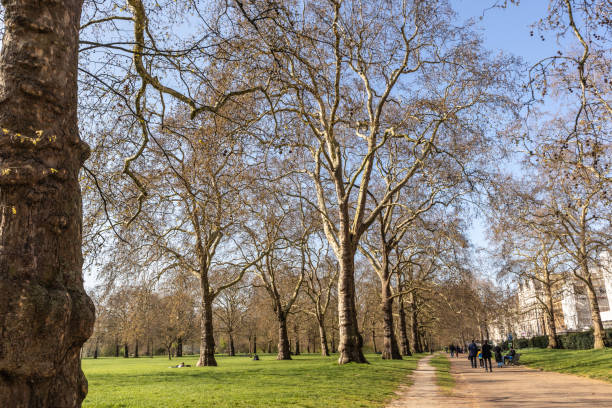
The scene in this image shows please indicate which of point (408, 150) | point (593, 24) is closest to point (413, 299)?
point (408, 150)

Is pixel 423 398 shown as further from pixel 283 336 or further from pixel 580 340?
pixel 580 340

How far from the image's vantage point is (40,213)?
362 cm

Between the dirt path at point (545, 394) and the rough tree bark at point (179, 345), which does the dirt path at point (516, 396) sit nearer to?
the dirt path at point (545, 394)

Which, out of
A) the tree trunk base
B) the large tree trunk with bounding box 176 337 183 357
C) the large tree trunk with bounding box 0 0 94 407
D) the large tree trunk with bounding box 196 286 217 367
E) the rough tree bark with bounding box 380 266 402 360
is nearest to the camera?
the large tree trunk with bounding box 0 0 94 407

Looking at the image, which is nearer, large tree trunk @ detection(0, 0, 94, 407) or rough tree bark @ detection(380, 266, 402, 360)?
large tree trunk @ detection(0, 0, 94, 407)

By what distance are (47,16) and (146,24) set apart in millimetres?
3379

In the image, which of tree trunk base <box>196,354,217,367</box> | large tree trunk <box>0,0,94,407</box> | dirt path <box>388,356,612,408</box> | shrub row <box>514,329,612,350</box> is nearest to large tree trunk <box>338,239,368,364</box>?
dirt path <box>388,356,612,408</box>

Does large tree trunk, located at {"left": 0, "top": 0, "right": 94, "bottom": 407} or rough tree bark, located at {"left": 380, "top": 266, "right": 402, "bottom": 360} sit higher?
large tree trunk, located at {"left": 0, "top": 0, "right": 94, "bottom": 407}

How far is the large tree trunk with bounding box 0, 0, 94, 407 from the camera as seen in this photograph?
3229 mm

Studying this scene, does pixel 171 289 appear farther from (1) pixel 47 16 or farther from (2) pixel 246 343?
(2) pixel 246 343

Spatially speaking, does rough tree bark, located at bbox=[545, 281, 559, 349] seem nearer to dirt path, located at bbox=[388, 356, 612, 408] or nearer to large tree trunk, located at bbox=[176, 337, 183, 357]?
Answer: dirt path, located at bbox=[388, 356, 612, 408]

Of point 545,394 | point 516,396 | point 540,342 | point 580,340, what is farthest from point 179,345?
point 545,394

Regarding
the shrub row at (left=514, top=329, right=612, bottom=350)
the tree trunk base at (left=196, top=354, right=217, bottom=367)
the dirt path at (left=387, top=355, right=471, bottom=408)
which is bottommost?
the shrub row at (left=514, top=329, right=612, bottom=350)

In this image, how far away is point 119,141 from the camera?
28.2 feet
